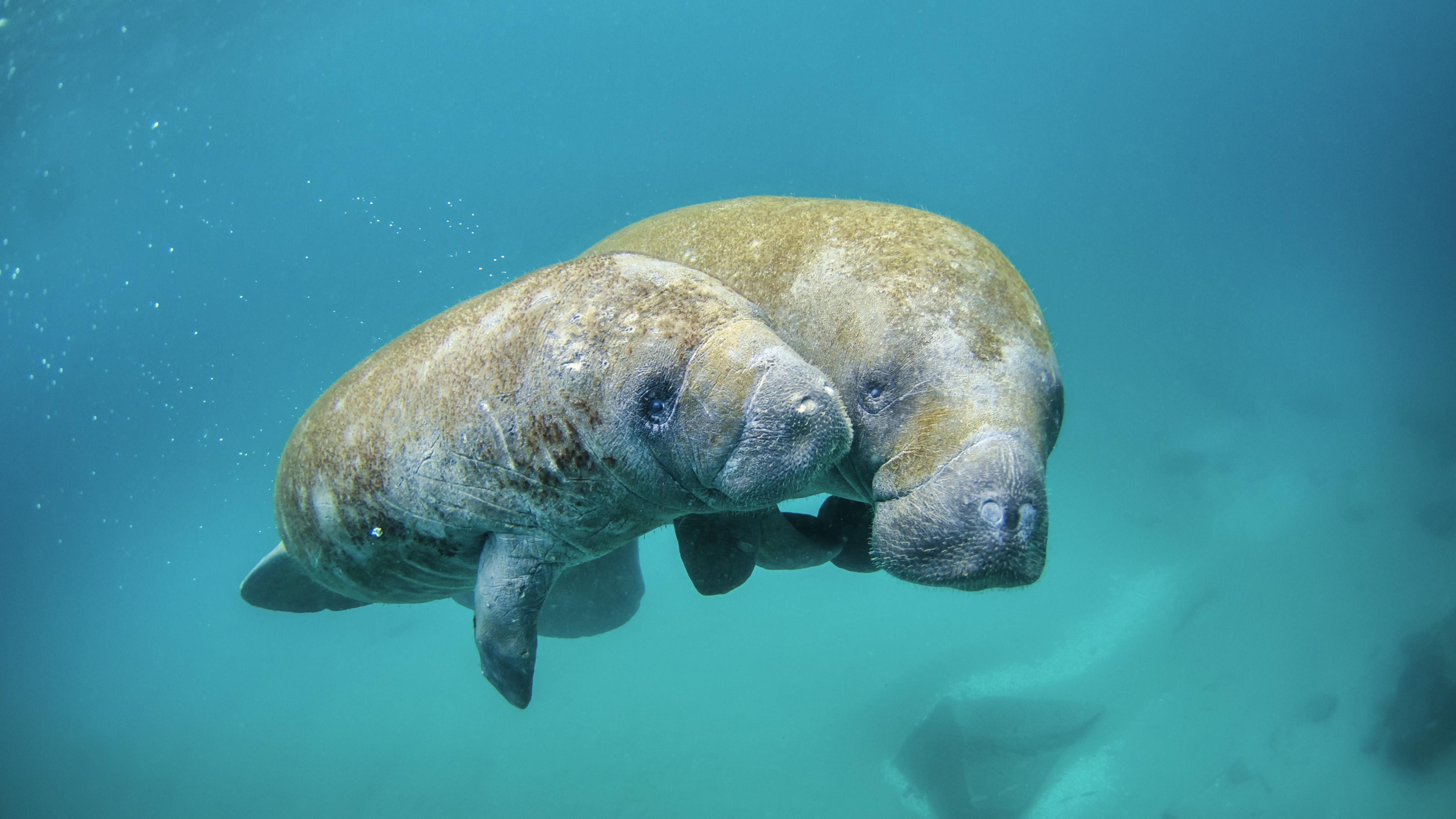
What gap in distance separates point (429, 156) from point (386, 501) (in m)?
38.3

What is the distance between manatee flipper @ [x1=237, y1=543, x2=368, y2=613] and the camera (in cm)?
442

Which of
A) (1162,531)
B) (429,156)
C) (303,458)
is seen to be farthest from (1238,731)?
(429,156)

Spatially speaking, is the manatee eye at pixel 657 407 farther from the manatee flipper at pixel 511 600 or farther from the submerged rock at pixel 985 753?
the submerged rock at pixel 985 753

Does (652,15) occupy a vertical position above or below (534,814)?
above

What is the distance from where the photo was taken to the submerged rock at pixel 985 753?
46.1 ft

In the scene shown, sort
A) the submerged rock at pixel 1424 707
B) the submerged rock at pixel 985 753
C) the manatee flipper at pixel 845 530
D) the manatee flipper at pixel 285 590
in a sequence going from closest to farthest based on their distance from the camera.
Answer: the manatee flipper at pixel 845 530, the manatee flipper at pixel 285 590, the submerged rock at pixel 985 753, the submerged rock at pixel 1424 707

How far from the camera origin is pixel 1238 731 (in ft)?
55.9

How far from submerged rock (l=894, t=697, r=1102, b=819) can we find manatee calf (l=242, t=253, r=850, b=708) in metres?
14.0

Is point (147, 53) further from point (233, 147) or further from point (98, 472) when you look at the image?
point (98, 472)

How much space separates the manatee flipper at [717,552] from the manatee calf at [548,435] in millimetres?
249

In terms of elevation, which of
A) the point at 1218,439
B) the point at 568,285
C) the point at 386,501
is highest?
the point at 568,285

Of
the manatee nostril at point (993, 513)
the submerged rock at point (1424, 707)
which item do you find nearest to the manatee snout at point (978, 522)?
the manatee nostril at point (993, 513)

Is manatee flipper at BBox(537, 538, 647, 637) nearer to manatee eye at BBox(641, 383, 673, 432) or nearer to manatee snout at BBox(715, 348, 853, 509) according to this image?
manatee eye at BBox(641, 383, 673, 432)

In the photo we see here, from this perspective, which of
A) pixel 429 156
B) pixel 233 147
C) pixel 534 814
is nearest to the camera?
pixel 534 814
